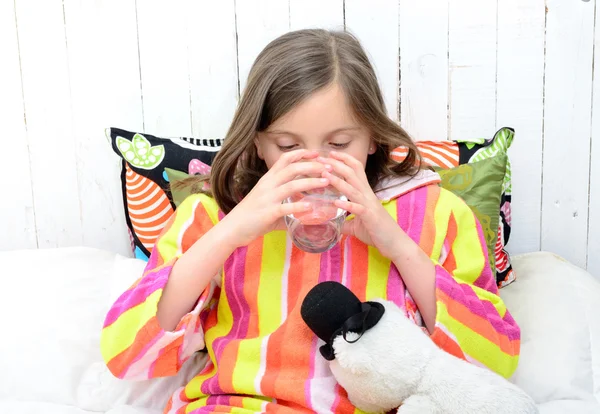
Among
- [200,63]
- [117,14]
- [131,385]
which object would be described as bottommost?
[131,385]

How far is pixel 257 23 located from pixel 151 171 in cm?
41

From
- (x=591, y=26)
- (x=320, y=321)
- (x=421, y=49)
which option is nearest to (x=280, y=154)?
(x=320, y=321)

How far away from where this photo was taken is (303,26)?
1.39 metres

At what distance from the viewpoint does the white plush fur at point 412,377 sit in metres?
0.77

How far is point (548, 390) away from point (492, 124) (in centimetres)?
63

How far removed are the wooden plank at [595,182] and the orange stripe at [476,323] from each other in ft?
2.00

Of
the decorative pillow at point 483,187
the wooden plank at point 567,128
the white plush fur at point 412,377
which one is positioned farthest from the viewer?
the wooden plank at point 567,128

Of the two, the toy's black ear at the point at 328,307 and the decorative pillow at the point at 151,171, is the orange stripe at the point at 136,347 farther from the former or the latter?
the decorative pillow at the point at 151,171

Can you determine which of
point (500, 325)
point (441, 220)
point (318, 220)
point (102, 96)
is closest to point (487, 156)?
point (441, 220)

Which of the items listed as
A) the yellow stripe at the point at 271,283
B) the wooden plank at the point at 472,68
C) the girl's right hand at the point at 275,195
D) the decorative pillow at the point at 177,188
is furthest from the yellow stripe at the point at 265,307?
the wooden plank at the point at 472,68

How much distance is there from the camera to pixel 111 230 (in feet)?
4.91

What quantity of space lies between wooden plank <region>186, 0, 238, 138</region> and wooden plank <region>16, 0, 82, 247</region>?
289 mm

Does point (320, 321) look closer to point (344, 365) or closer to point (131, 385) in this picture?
point (344, 365)

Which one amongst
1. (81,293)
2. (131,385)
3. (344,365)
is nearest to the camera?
(344,365)
